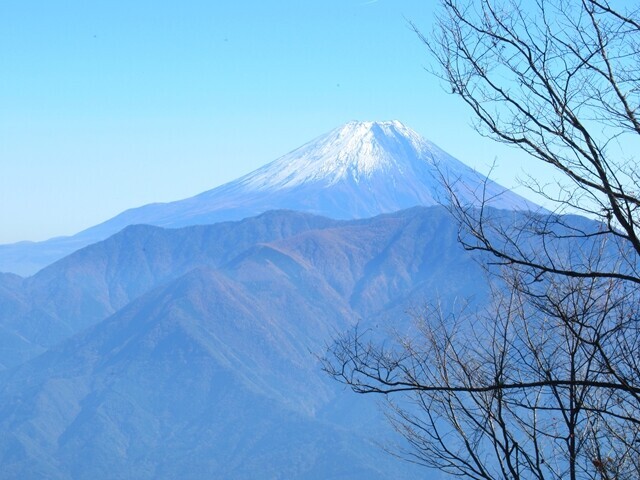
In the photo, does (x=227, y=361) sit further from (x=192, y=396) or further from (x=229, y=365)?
(x=192, y=396)

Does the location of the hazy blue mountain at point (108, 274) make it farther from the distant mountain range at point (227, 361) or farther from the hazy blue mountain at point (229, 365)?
the hazy blue mountain at point (229, 365)

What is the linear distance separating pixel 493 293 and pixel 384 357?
128 centimetres

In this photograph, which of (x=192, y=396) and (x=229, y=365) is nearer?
(x=192, y=396)

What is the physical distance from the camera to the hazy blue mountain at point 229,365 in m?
105

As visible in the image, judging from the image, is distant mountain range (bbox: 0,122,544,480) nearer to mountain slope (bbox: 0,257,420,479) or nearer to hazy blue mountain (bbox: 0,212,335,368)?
mountain slope (bbox: 0,257,420,479)

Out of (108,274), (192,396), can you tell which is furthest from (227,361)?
(108,274)

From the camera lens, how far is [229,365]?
4764 inches

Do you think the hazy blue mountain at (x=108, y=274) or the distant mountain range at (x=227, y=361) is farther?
the hazy blue mountain at (x=108, y=274)

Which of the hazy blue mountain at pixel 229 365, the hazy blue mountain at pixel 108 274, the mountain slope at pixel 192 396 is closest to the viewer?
the mountain slope at pixel 192 396

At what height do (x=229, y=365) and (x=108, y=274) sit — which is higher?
(x=108, y=274)

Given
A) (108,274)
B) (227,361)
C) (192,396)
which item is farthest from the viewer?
(108,274)

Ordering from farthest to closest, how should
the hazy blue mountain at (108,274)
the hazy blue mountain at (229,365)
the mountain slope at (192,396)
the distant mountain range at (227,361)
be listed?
the hazy blue mountain at (108,274), the hazy blue mountain at (229,365), the distant mountain range at (227,361), the mountain slope at (192,396)

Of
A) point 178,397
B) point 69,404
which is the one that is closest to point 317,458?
point 178,397

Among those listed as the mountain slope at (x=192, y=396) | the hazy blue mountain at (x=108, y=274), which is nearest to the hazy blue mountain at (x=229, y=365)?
the mountain slope at (x=192, y=396)
